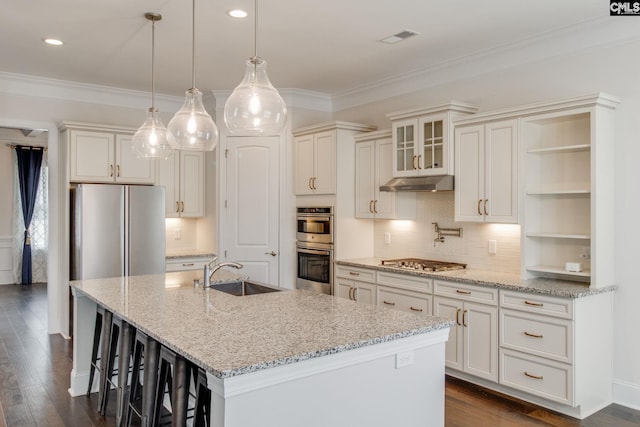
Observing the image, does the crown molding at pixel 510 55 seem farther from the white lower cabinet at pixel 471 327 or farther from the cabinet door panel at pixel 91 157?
the cabinet door panel at pixel 91 157

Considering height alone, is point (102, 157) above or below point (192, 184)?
above

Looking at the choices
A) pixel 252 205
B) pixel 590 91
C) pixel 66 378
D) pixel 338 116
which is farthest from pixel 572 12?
pixel 66 378

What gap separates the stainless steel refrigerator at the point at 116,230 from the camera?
5145mm

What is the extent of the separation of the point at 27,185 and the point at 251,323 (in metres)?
8.37

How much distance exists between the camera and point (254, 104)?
2607 millimetres

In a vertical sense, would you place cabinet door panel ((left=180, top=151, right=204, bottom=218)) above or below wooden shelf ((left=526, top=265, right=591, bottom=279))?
above

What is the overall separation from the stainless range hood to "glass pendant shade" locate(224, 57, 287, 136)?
203 centimetres

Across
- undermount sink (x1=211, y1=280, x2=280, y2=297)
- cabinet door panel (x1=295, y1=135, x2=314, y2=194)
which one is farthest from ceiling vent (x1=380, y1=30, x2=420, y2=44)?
undermount sink (x1=211, y1=280, x2=280, y2=297)

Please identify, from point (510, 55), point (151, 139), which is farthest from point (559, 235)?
point (151, 139)

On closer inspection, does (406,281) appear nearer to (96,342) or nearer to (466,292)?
(466,292)

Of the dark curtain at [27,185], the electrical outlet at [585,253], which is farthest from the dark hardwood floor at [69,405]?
the dark curtain at [27,185]

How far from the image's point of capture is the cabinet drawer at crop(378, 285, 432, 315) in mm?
4293

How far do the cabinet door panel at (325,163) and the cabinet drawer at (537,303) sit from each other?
2175 mm

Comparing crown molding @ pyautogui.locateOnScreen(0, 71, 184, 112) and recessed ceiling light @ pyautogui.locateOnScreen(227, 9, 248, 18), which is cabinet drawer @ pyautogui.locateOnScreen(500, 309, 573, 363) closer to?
recessed ceiling light @ pyautogui.locateOnScreen(227, 9, 248, 18)
